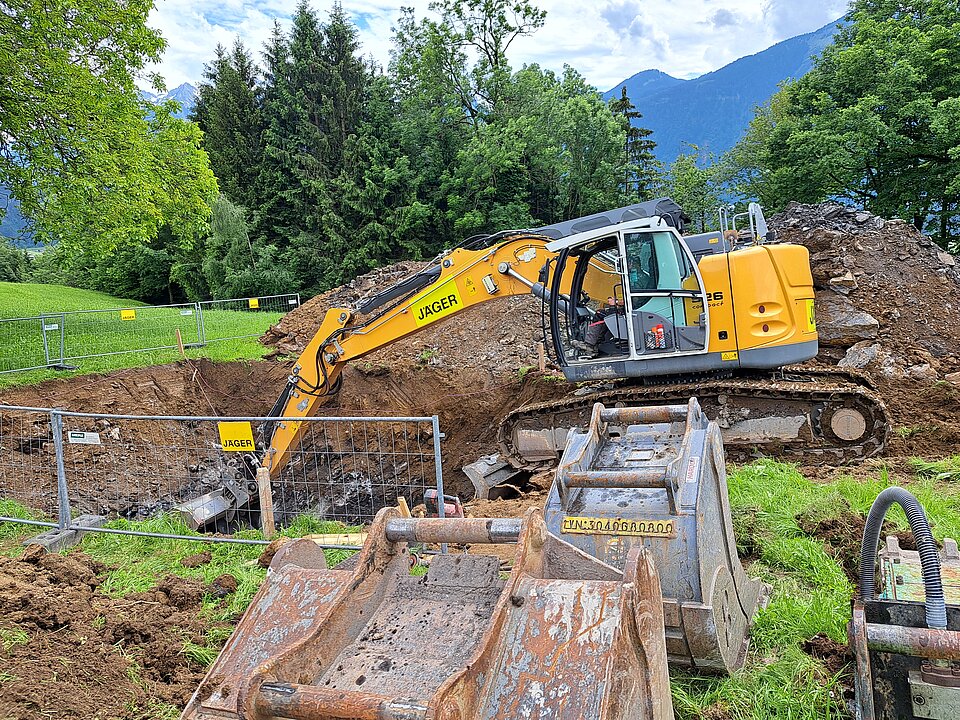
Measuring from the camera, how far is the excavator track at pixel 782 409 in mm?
8141

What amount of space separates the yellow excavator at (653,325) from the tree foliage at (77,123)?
6.78 meters

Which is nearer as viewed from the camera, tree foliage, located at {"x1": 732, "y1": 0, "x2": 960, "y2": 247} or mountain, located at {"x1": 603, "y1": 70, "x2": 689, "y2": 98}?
tree foliage, located at {"x1": 732, "y1": 0, "x2": 960, "y2": 247}

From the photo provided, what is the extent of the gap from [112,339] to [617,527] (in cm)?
1444

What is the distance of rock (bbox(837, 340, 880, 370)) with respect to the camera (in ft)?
37.9

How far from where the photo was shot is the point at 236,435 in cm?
662

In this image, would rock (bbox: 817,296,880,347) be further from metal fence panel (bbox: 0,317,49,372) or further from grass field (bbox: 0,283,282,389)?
metal fence panel (bbox: 0,317,49,372)

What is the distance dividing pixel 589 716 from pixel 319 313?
16069 mm

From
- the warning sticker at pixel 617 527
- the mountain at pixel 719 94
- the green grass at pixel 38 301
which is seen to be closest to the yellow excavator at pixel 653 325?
the warning sticker at pixel 617 527

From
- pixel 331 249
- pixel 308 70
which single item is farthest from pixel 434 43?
pixel 331 249

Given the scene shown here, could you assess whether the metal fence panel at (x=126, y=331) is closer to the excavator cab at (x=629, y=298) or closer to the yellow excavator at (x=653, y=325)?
the yellow excavator at (x=653, y=325)

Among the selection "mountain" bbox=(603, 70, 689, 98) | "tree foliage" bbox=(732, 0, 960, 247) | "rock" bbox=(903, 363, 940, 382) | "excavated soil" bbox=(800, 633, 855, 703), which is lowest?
"excavated soil" bbox=(800, 633, 855, 703)

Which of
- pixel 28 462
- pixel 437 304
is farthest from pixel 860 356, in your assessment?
pixel 28 462

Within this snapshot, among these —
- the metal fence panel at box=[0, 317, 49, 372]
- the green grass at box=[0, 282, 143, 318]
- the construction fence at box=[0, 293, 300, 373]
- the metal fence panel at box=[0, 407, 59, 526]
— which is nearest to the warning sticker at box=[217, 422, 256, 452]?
the metal fence panel at box=[0, 407, 59, 526]

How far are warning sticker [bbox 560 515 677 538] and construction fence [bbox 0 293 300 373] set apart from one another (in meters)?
12.1
